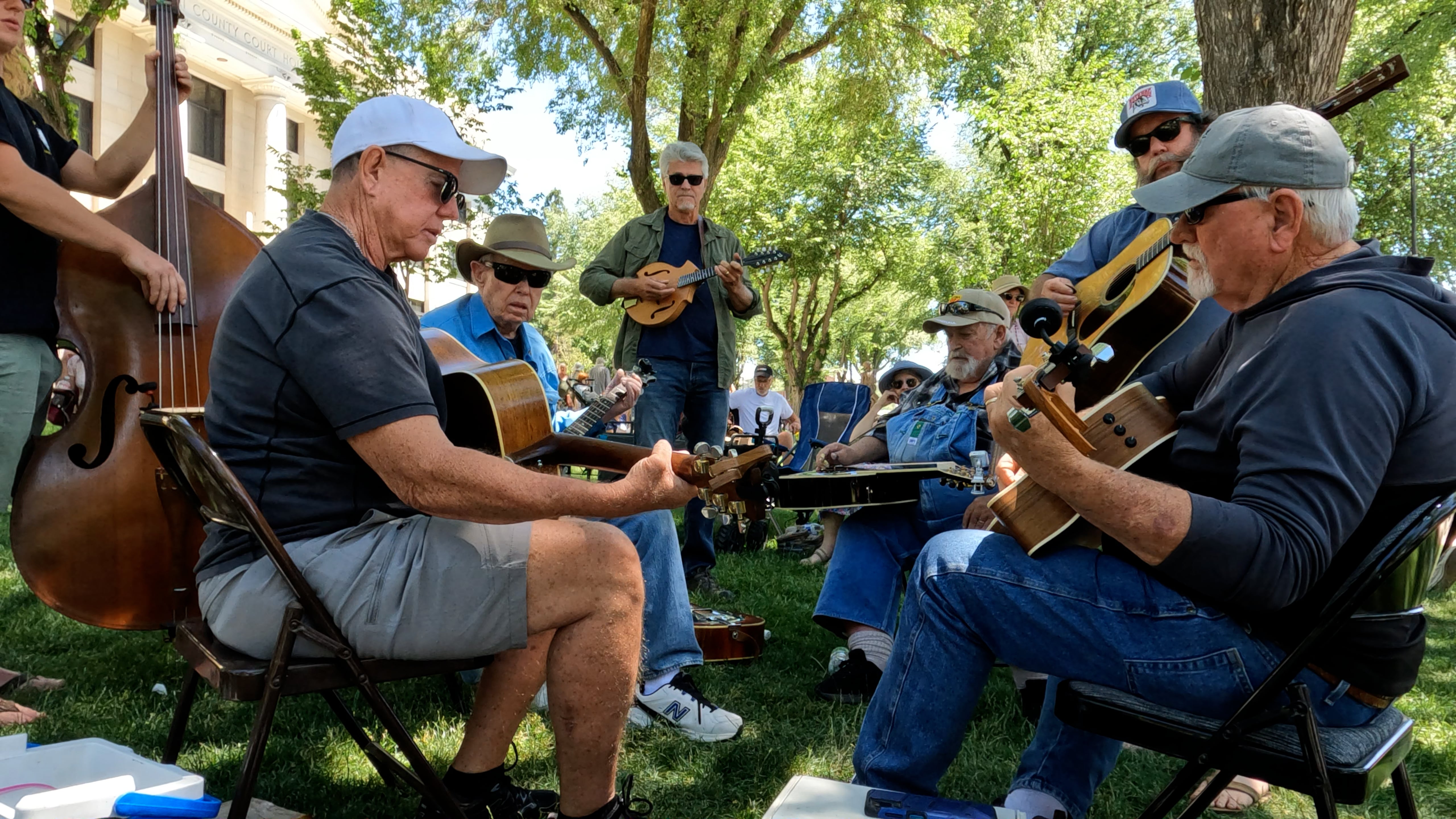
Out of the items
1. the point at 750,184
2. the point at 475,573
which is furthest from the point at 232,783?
the point at 750,184

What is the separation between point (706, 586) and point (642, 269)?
200 centimetres

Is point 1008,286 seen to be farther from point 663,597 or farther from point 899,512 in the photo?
point 663,597

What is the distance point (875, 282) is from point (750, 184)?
20.7ft

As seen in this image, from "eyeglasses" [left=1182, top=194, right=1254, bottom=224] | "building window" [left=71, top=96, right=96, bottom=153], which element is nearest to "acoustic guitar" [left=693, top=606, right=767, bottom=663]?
"eyeglasses" [left=1182, top=194, right=1254, bottom=224]

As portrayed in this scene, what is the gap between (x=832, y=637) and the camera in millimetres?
4773

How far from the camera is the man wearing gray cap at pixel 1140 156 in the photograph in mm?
3721

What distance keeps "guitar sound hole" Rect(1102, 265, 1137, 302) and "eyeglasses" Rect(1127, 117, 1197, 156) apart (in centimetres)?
64

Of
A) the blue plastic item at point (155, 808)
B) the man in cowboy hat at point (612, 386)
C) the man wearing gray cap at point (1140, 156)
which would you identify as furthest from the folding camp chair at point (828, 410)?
the blue plastic item at point (155, 808)

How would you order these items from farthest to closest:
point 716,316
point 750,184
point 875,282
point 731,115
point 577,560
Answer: point 875,282, point 750,184, point 731,115, point 716,316, point 577,560

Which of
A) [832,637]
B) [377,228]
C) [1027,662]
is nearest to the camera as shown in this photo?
[1027,662]

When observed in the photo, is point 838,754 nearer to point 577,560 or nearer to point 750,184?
point 577,560

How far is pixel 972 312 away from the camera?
16.1 feet

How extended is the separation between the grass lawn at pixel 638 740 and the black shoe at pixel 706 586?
1.18 metres

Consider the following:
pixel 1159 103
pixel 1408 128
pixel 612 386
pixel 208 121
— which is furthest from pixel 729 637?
pixel 208 121
